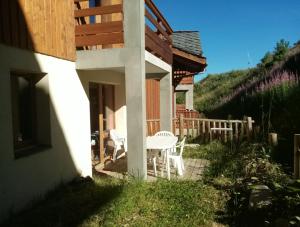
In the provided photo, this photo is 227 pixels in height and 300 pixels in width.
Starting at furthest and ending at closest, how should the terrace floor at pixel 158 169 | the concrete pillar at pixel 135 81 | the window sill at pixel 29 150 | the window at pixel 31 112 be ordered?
the terrace floor at pixel 158 169, the concrete pillar at pixel 135 81, the window at pixel 31 112, the window sill at pixel 29 150

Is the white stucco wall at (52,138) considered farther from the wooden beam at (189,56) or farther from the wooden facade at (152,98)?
the wooden beam at (189,56)

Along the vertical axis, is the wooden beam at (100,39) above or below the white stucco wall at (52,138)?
above

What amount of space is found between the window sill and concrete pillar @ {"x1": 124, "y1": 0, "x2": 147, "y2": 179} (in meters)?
1.62

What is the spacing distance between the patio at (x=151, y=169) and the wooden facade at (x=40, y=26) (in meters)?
2.92

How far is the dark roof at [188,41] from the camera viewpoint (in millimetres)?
14863

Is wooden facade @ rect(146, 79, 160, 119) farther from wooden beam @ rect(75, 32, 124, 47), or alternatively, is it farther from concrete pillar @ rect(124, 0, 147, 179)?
concrete pillar @ rect(124, 0, 147, 179)

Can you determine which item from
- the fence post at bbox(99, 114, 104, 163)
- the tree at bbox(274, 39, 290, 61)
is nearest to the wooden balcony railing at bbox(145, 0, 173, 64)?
the fence post at bbox(99, 114, 104, 163)

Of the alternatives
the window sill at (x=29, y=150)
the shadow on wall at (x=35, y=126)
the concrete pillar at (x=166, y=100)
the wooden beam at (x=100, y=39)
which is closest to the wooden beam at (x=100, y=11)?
the wooden beam at (x=100, y=39)

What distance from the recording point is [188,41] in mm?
15945

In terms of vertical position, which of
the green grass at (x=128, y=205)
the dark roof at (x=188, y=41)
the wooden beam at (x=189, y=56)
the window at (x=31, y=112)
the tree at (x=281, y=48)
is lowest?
the green grass at (x=128, y=205)

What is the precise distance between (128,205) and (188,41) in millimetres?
11790

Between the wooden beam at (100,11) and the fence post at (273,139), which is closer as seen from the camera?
the wooden beam at (100,11)

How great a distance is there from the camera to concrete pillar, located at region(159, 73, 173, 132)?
35.1 ft

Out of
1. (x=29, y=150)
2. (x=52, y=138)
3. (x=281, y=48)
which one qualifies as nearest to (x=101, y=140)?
(x=52, y=138)
